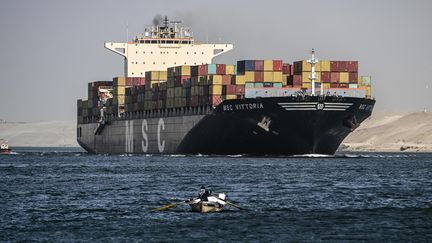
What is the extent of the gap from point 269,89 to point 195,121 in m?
12.9

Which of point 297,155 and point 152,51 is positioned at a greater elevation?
point 152,51

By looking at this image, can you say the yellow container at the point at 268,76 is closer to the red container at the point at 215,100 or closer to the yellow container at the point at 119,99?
the red container at the point at 215,100

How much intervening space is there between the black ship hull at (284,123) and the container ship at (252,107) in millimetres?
101

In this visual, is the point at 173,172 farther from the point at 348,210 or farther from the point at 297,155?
the point at 348,210

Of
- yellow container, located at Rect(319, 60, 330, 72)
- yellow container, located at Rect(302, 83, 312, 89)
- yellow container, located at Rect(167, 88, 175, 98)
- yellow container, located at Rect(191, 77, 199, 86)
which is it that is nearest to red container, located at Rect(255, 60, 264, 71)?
yellow container, located at Rect(302, 83, 312, 89)

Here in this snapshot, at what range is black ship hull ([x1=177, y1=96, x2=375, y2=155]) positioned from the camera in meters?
114

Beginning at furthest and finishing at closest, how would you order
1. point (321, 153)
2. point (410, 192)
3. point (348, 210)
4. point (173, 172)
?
point (321, 153) → point (173, 172) → point (410, 192) → point (348, 210)

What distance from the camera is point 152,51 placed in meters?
164

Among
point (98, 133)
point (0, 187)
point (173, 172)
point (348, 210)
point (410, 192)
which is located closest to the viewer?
point (348, 210)

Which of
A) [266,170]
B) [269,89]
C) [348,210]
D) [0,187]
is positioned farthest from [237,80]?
[348,210]

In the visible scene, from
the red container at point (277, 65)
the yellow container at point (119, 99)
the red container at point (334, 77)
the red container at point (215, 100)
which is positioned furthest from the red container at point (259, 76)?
the yellow container at point (119, 99)

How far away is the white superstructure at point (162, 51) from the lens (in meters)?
163

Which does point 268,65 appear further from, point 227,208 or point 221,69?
point 227,208

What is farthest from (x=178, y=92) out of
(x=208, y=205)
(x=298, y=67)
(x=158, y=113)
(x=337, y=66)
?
(x=208, y=205)
